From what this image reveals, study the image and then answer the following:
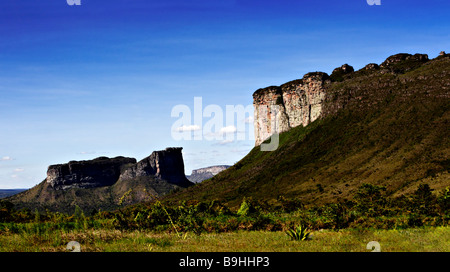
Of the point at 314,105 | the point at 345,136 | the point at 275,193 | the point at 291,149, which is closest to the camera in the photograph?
the point at 275,193

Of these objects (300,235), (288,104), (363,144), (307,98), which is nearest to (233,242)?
(300,235)

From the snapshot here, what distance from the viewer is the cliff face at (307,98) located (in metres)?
150

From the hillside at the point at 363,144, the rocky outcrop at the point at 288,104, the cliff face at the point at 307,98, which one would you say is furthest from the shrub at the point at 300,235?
the rocky outcrop at the point at 288,104

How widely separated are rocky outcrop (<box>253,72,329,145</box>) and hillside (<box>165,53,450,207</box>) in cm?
380

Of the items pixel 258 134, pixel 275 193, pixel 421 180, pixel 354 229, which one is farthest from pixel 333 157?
pixel 354 229

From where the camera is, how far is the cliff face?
14975 centimetres

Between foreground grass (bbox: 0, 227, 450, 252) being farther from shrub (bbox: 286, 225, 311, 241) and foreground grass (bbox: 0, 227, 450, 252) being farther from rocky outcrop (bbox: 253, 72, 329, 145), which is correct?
rocky outcrop (bbox: 253, 72, 329, 145)

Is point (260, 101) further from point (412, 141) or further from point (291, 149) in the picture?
point (412, 141)

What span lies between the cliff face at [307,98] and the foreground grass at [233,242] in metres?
126

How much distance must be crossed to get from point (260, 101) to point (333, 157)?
76.2m

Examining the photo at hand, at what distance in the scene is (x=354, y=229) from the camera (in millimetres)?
21109

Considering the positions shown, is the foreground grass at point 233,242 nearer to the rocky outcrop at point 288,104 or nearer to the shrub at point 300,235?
the shrub at point 300,235

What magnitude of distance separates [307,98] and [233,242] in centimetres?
15792

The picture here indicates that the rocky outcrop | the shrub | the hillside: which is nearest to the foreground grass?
the shrub
